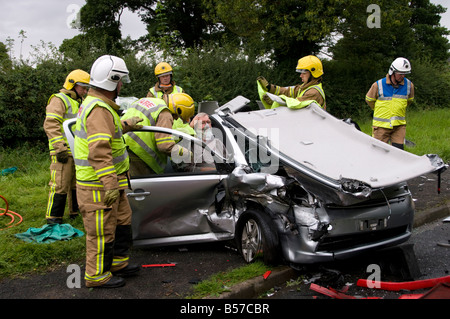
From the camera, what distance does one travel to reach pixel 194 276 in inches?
169

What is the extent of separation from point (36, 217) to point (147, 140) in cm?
233

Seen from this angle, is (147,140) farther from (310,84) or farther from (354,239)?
(310,84)

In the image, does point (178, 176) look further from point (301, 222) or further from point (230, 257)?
point (301, 222)

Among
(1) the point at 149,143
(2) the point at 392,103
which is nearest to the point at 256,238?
(1) the point at 149,143

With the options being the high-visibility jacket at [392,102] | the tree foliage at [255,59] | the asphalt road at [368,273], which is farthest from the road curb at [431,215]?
the tree foliage at [255,59]

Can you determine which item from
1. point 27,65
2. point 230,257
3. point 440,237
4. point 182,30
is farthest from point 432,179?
point 182,30

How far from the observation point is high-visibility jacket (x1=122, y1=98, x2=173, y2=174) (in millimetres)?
4875

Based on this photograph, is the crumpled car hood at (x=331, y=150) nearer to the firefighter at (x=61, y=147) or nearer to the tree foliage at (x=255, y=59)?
the firefighter at (x=61, y=147)

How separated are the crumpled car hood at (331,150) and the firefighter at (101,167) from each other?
151cm

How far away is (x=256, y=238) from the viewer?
430cm

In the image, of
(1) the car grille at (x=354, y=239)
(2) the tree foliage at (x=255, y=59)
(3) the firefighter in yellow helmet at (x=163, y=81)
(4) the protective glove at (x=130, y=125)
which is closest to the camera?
(1) the car grille at (x=354, y=239)

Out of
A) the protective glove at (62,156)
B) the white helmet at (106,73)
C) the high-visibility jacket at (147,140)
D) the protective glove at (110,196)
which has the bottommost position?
the protective glove at (110,196)

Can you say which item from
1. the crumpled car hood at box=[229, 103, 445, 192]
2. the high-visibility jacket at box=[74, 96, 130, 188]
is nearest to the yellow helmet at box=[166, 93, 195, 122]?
the crumpled car hood at box=[229, 103, 445, 192]

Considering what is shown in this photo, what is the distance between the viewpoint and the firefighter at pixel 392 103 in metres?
7.06
